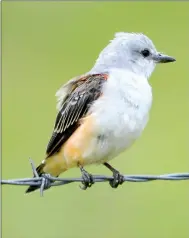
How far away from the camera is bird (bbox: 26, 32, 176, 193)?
751cm

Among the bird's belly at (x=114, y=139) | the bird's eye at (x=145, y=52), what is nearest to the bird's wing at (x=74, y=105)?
the bird's belly at (x=114, y=139)

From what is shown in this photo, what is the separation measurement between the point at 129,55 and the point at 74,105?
806mm

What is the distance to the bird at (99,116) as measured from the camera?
751cm

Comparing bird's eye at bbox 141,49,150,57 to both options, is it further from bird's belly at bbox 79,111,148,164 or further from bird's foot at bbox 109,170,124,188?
bird's foot at bbox 109,170,124,188

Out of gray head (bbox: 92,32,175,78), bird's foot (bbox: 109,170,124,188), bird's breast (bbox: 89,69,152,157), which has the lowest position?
bird's foot (bbox: 109,170,124,188)

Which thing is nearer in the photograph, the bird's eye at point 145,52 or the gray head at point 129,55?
the gray head at point 129,55

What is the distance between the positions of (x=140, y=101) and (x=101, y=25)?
7693mm

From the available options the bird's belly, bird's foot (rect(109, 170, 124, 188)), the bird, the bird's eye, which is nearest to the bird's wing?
the bird

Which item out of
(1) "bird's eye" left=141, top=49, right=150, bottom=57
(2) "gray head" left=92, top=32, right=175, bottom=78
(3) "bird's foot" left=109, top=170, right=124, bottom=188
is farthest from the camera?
(1) "bird's eye" left=141, top=49, right=150, bottom=57

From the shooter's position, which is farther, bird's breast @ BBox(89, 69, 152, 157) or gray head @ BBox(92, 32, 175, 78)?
gray head @ BBox(92, 32, 175, 78)

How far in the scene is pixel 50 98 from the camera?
12.4 metres

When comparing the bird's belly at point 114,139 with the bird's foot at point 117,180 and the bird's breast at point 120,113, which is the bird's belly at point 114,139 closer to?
the bird's breast at point 120,113

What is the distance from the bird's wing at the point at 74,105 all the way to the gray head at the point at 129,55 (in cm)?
27

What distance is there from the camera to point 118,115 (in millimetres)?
7473
